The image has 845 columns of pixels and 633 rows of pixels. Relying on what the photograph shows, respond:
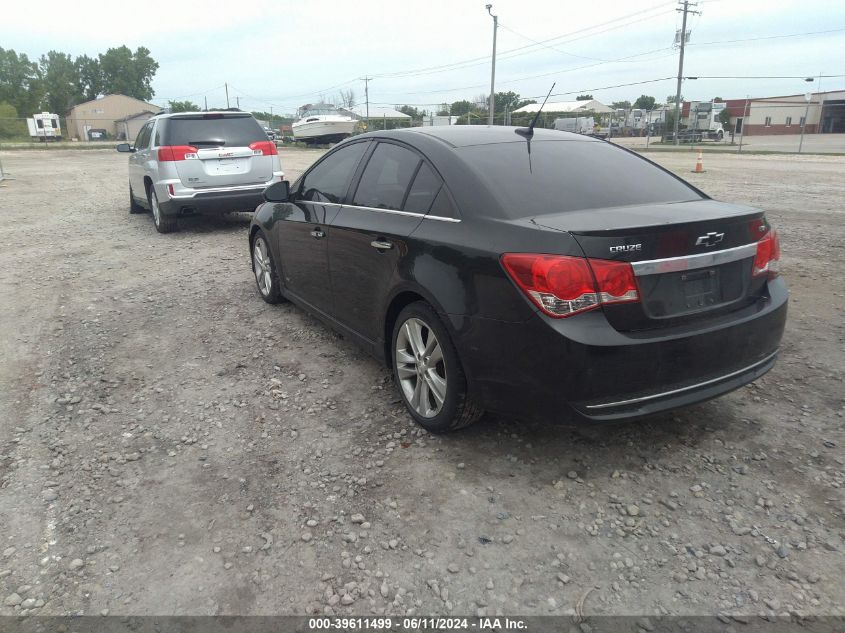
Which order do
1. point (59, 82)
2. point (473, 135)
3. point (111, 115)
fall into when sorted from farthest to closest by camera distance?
point (59, 82), point (111, 115), point (473, 135)

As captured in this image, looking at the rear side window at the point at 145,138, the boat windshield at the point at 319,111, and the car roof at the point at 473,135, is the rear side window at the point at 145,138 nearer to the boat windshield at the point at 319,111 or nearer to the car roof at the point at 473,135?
the car roof at the point at 473,135

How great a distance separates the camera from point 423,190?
11.8 ft

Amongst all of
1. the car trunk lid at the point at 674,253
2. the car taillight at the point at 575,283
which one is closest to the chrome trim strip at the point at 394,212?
the car trunk lid at the point at 674,253

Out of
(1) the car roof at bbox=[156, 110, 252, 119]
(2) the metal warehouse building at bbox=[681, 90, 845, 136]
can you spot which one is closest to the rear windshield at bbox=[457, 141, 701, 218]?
(1) the car roof at bbox=[156, 110, 252, 119]

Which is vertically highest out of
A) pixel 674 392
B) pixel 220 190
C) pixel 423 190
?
pixel 423 190


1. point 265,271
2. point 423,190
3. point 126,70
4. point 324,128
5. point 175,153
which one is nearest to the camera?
point 423,190

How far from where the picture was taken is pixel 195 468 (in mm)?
3293

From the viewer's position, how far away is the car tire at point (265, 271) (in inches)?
224

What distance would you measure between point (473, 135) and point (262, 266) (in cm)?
282

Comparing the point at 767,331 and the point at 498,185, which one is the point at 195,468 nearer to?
the point at 498,185

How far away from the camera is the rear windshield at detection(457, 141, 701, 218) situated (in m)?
3.24

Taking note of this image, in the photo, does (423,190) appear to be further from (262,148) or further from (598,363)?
(262,148)

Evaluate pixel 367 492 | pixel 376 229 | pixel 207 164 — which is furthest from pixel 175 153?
pixel 367 492

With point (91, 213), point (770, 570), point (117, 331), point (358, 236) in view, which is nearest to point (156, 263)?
point (117, 331)
